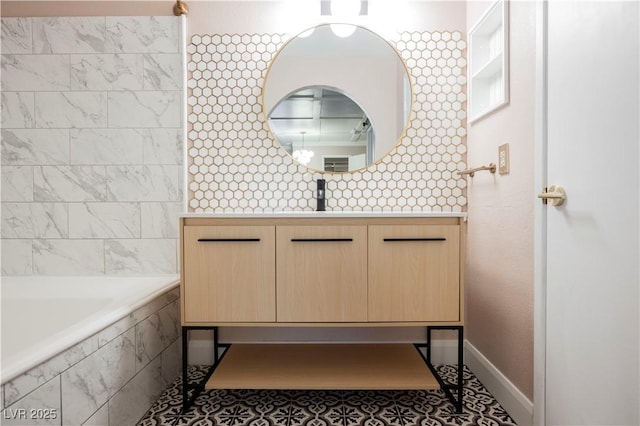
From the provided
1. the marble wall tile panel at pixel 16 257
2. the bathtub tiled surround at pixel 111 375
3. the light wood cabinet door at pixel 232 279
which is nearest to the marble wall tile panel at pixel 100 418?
the bathtub tiled surround at pixel 111 375

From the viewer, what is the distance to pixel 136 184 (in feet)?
6.88

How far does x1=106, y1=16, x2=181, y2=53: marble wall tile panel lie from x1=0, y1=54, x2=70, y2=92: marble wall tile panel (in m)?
0.30

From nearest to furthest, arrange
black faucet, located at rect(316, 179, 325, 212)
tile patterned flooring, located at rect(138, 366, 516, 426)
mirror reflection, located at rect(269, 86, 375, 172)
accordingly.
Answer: tile patterned flooring, located at rect(138, 366, 516, 426) → black faucet, located at rect(316, 179, 325, 212) → mirror reflection, located at rect(269, 86, 375, 172)

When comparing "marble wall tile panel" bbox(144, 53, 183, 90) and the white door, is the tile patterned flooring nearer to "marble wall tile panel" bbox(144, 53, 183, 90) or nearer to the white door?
the white door

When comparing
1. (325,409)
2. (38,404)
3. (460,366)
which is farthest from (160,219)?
(460,366)

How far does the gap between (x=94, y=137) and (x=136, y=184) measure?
358mm

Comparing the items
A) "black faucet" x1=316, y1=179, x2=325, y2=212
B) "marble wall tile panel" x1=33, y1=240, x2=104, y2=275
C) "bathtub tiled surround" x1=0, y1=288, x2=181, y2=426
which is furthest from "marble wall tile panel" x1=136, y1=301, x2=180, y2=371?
"black faucet" x1=316, y1=179, x2=325, y2=212

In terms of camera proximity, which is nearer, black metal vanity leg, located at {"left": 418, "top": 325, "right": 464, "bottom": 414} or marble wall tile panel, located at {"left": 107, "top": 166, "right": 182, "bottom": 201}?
black metal vanity leg, located at {"left": 418, "top": 325, "right": 464, "bottom": 414}

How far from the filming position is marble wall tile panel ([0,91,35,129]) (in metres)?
2.09

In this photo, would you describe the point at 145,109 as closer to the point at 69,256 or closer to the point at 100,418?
the point at 69,256

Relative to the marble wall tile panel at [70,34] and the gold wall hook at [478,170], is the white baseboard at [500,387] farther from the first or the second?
the marble wall tile panel at [70,34]

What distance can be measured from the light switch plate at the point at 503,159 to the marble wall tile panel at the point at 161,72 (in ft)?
5.65

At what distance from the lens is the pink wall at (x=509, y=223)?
1464mm

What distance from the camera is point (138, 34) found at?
6.82ft
